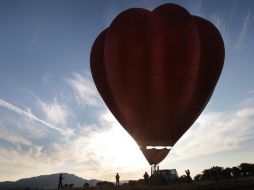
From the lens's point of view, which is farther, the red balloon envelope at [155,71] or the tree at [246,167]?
the tree at [246,167]

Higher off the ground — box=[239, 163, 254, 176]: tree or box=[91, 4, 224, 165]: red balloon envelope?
box=[239, 163, 254, 176]: tree

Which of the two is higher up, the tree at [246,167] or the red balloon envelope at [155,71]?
the tree at [246,167]

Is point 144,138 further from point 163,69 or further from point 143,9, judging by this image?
point 143,9

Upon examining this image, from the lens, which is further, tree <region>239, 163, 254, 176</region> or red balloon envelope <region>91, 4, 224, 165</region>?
tree <region>239, 163, 254, 176</region>

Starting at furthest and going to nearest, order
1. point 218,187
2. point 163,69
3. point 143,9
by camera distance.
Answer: point 218,187
point 143,9
point 163,69

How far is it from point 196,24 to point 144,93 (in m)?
5.33

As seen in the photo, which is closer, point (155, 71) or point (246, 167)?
point (155, 71)

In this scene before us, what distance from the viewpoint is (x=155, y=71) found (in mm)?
18719

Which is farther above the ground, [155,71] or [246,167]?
[246,167]

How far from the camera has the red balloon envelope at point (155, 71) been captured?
736 inches

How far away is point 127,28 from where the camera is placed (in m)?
19.3

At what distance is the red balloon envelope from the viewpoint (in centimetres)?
1869

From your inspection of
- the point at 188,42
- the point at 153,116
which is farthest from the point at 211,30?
the point at 153,116

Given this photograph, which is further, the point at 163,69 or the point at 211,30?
the point at 211,30
